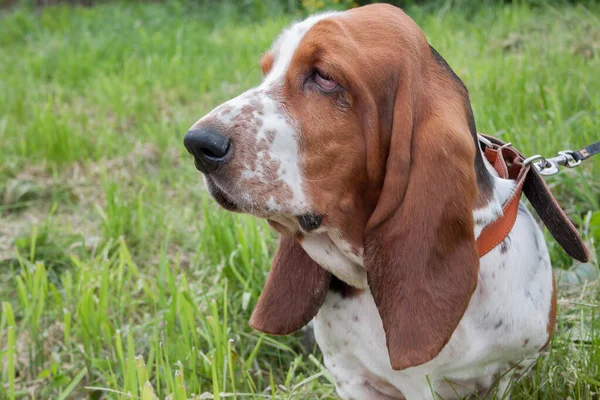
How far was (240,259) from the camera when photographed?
3.30m

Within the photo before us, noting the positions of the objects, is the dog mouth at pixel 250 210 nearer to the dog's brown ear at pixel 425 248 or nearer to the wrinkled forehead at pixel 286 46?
the dog's brown ear at pixel 425 248

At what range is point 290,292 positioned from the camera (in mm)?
2359

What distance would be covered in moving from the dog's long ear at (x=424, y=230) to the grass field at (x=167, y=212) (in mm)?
557

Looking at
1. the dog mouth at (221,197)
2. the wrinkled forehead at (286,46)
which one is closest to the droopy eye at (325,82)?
the wrinkled forehead at (286,46)

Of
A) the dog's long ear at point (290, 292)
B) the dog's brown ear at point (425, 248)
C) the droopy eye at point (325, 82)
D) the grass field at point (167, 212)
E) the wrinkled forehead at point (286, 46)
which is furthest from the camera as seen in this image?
the grass field at point (167, 212)

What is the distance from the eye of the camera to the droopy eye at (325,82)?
6.65 ft

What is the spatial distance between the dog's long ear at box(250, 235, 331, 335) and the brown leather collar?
21.7 inches

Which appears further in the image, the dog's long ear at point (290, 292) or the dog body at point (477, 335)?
the dog's long ear at point (290, 292)

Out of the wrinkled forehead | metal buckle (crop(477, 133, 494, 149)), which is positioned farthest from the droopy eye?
metal buckle (crop(477, 133, 494, 149))

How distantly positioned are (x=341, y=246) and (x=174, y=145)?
116 inches

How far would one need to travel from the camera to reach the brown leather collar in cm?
223

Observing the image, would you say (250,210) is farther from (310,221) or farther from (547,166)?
(547,166)

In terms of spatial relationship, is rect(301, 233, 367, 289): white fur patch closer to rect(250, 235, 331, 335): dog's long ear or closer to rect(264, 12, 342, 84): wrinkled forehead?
rect(250, 235, 331, 335): dog's long ear

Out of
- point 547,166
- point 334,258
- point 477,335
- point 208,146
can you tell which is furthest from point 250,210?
point 547,166
